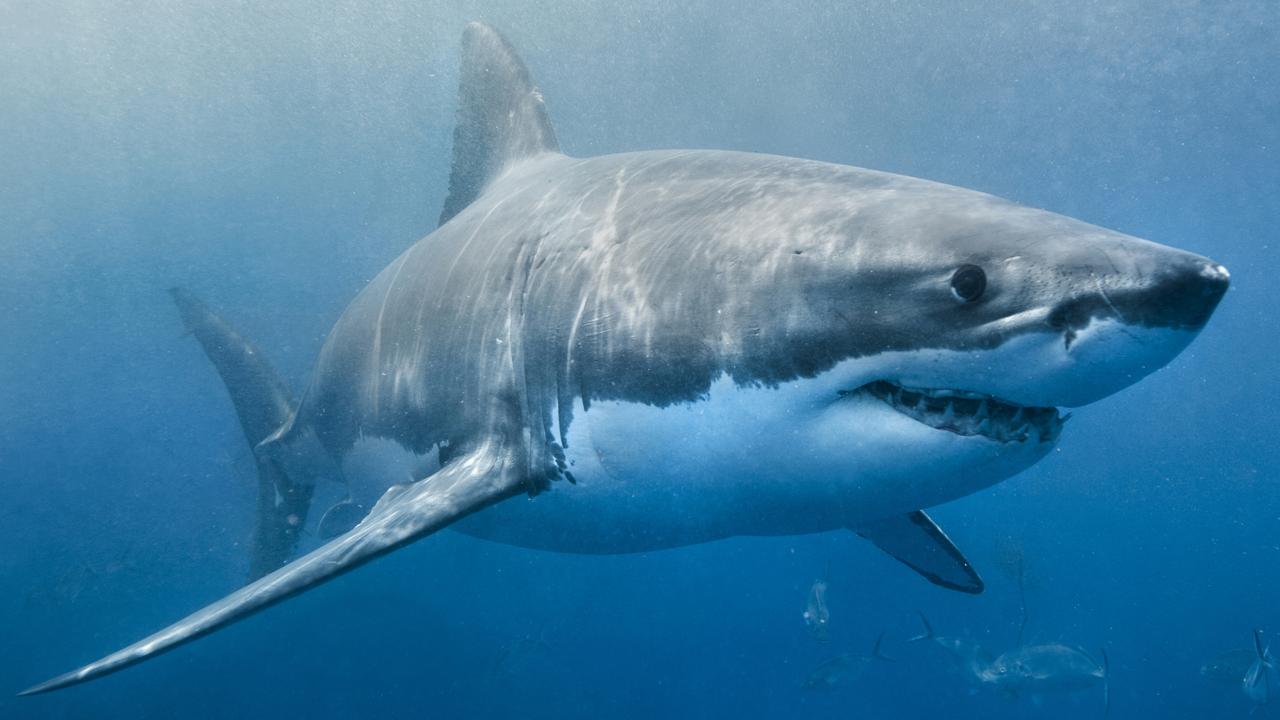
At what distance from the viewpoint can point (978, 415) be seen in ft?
6.73

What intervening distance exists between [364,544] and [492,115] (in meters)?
3.84

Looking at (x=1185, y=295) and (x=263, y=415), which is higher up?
(x=1185, y=295)

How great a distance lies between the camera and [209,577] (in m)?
30.9

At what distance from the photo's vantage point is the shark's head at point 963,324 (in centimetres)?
162

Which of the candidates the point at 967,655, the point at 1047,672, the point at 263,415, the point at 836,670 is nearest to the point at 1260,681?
the point at 1047,672

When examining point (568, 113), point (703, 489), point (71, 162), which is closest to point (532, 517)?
point (703, 489)

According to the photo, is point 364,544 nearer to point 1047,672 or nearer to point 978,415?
point 978,415

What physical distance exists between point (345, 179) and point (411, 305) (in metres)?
44.3

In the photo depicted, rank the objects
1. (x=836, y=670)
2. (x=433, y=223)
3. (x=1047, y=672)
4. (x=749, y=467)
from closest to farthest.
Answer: (x=749, y=467) < (x=1047, y=672) < (x=836, y=670) < (x=433, y=223)

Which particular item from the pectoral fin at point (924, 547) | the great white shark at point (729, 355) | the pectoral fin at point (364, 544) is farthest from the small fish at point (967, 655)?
the pectoral fin at point (364, 544)

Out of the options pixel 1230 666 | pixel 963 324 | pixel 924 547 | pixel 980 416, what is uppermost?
pixel 963 324

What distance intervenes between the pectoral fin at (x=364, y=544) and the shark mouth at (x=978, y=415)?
1748 millimetres

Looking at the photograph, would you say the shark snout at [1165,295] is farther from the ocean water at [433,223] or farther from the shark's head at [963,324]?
the ocean water at [433,223]

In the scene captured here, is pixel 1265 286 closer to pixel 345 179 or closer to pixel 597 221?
pixel 597 221
